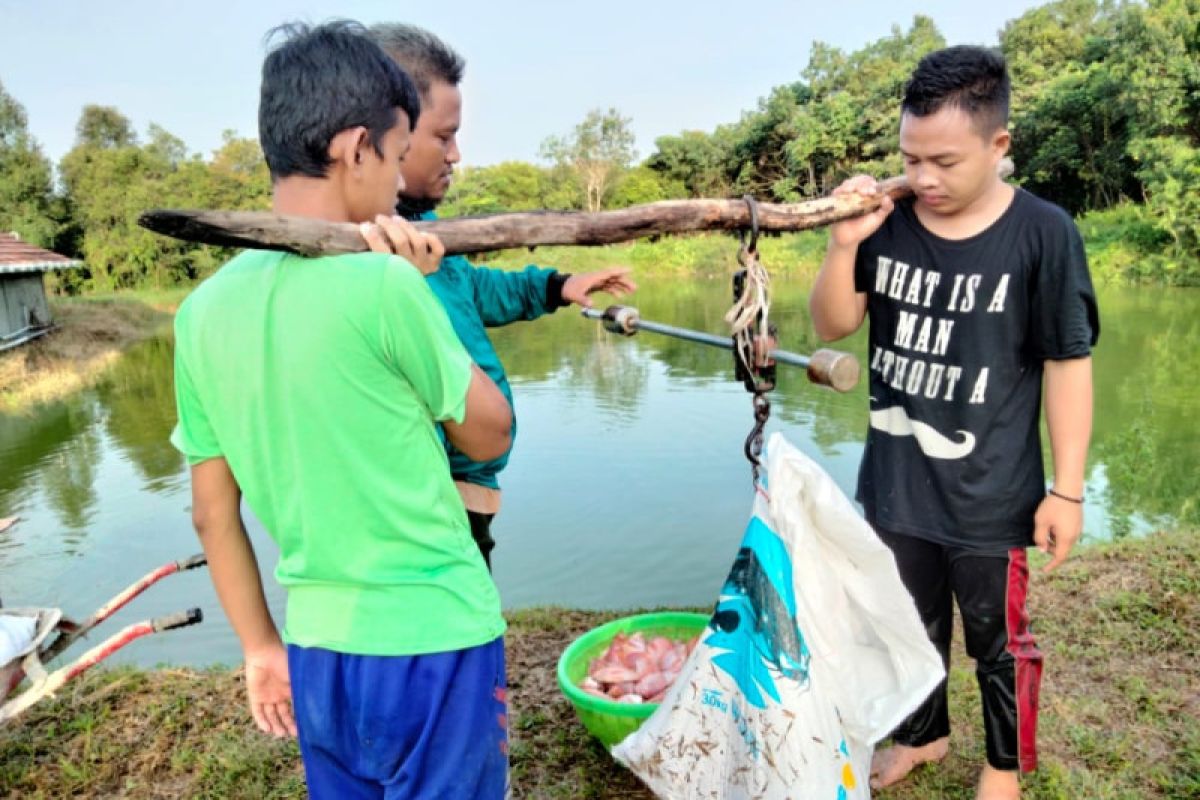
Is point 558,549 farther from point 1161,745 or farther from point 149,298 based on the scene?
point 149,298

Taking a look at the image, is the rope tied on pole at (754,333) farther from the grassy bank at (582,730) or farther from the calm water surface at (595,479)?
the calm water surface at (595,479)

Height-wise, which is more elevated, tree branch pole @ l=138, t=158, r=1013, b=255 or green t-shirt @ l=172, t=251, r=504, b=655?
tree branch pole @ l=138, t=158, r=1013, b=255

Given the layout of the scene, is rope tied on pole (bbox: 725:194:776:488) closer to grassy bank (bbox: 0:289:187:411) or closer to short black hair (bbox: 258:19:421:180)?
short black hair (bbox: 258:19:421:180)

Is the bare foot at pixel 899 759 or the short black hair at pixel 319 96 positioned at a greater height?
the short black hair at pixel 319 96

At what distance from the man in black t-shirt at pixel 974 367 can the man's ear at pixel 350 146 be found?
1.12 meters

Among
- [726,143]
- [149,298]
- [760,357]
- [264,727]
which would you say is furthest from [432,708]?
[726,143]

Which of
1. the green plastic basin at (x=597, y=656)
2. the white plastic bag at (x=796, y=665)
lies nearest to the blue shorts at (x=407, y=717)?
the white plastic bag at (x=796, y=665)

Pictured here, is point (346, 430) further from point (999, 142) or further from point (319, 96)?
point (999, 142)

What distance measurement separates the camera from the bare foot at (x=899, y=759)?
221 cm

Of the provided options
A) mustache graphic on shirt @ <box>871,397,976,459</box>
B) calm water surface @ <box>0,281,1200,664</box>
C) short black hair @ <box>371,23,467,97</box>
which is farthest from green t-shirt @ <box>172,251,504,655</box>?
calm water surface @ <box>0,281,1200,664</box>

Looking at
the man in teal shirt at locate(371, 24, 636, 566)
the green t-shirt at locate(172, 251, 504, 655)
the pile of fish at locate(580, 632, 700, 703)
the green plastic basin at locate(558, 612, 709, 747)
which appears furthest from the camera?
the pile of fish at locate(580, 632, 700, 703)

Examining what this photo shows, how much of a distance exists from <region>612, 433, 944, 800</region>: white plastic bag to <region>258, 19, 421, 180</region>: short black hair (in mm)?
980

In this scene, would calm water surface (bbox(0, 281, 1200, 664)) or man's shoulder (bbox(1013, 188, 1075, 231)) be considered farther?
calm water surface (bbox(0, 281, 1200, 664))

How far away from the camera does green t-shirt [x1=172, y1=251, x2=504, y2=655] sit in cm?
115
